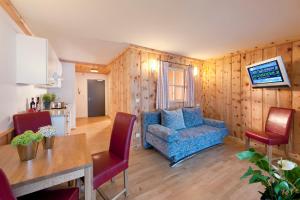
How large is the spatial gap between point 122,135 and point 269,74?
3038mm

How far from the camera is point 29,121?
1.82m

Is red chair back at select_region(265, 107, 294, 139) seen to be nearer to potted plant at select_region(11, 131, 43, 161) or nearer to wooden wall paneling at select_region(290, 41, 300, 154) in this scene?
wooden wall paneling at select_region(290, 41, 300, 154)

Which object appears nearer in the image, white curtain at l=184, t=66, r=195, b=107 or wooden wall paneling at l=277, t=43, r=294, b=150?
wooden wall paneling at l=277, t=43, r=294, b=150

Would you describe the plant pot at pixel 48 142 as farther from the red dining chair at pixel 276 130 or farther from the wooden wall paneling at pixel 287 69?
the wooden wall paneling at pixel 287 69

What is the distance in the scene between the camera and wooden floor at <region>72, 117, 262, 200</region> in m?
1.82

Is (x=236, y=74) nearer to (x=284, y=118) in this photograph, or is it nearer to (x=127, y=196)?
(x=284, y=118)

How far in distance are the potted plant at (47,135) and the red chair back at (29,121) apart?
2.17ft

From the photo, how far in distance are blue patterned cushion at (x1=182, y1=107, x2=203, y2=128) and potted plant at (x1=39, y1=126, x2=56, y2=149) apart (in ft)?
9.14

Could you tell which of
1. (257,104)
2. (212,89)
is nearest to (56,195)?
(257,104)

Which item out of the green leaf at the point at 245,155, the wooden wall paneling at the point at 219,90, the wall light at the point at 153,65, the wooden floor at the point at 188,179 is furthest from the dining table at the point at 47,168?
the wooden wall paneling at the point at 219,90

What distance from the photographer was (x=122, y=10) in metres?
1.86

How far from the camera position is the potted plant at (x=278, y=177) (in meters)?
0.65

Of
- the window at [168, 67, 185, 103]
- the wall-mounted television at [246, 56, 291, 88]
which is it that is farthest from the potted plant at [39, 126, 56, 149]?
the wall-mounted television at [246, 56, 291, 88]

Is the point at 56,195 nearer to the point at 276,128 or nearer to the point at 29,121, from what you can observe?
the point at 29,121
